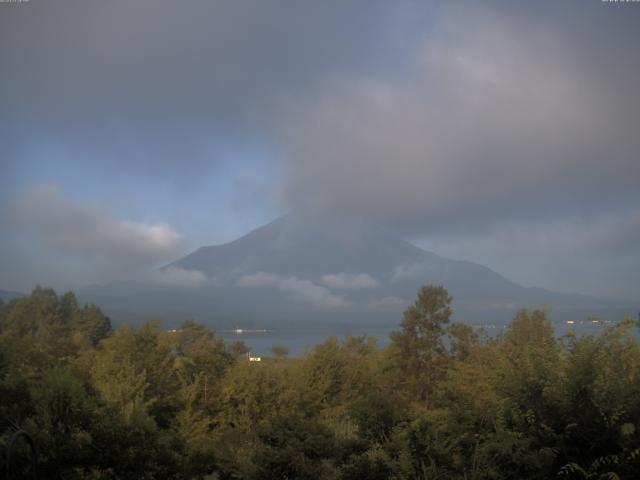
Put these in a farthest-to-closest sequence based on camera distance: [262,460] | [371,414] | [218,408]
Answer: [218,408], [371,414], [262,460]

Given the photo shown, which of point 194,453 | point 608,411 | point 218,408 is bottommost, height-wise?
point 218,408

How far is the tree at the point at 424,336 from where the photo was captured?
35.8m

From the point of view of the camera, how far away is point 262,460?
680cm

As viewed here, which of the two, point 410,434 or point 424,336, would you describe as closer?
point 410,434

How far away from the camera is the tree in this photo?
35.8 meters

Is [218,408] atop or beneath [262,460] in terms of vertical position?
beneath

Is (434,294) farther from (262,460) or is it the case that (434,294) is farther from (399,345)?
(262,460)

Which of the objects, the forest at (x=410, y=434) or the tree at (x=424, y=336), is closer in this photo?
the forest at (x=410, y=434)

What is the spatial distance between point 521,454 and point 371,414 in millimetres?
2011

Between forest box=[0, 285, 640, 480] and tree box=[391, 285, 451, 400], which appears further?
tree box=[391, 285, 451, 400]

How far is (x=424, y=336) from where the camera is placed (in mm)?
38125

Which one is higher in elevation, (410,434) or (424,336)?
(410,434)

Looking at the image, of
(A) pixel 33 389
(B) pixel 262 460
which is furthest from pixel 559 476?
(A) pixel 33 389

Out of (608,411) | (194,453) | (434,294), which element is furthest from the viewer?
(434,294)
